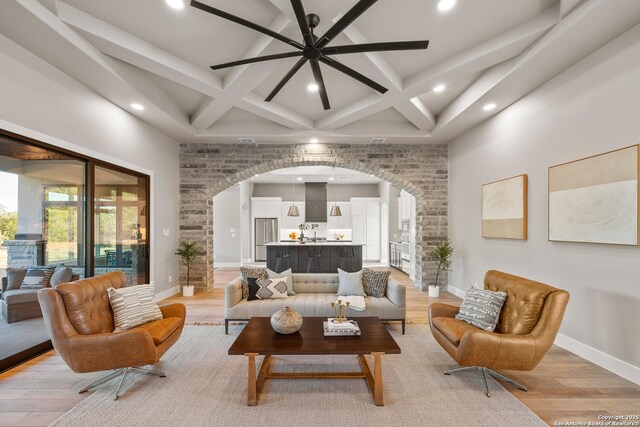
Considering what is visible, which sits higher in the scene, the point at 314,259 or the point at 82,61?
the point at 82,61

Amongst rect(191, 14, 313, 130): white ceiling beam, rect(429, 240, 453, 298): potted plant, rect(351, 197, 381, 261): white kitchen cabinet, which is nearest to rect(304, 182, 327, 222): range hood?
rect(351, 197, 381, 261): white kitchen cabinet

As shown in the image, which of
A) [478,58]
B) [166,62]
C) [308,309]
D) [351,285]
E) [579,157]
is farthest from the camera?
[351,285]

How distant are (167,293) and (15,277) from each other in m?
3.01

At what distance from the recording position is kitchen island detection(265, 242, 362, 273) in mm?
7266

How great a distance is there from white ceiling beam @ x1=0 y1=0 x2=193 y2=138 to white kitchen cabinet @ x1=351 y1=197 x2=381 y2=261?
24.2 feet

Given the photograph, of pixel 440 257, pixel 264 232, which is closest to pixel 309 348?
pixel 440 257

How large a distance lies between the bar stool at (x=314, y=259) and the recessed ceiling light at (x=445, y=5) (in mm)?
5269

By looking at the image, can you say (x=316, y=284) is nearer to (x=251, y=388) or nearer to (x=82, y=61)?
(x=251, y=388)

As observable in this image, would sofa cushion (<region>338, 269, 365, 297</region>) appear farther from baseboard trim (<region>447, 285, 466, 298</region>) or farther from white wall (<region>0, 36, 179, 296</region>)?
white wall (<region>0, 36, 179, 296</region>)

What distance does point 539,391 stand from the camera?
269 cm

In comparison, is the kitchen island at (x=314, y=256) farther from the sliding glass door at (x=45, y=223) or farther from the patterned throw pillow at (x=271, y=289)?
the sliding glass door at (x=45, y=223)

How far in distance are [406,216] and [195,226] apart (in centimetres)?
566

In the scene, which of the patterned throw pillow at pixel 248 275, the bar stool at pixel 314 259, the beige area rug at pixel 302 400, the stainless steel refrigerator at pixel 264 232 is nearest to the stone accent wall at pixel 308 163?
the bar stool at pixel 314 259

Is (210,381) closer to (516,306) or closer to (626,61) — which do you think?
(516,306)
